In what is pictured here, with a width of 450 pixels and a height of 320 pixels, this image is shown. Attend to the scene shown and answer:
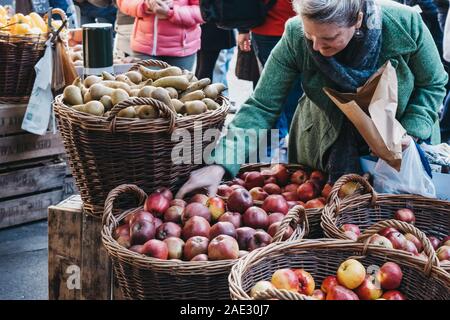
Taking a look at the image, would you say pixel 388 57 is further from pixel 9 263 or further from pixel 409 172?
pixel 9 263

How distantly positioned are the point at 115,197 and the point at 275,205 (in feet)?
1.91

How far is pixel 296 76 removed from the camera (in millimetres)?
3084

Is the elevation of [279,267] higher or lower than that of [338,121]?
lower

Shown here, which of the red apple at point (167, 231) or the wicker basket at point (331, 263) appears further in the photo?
the red apple at point (167, 231)

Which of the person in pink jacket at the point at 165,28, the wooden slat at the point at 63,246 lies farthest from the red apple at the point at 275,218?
the person in pink jacket at the point at 165,28

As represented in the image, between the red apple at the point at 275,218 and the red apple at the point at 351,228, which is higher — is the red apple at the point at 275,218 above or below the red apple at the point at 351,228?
above

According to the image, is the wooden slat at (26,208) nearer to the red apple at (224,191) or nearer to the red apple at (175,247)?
the red apple at (224,191)

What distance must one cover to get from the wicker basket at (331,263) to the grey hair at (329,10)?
0.83m

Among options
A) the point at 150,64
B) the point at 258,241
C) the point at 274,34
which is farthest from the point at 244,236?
the point at 274,34

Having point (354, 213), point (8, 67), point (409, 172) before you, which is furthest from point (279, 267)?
point (8, 67)

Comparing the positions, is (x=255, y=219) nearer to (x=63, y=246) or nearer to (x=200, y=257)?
(x=200, y=257)

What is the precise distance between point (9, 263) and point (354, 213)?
2.18 m

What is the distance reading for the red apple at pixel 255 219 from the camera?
2.55 meters

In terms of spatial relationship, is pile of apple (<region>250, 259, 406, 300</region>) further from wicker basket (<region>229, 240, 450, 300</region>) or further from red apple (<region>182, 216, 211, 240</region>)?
red apple (<region>182, 216, 211, 240</region>)
